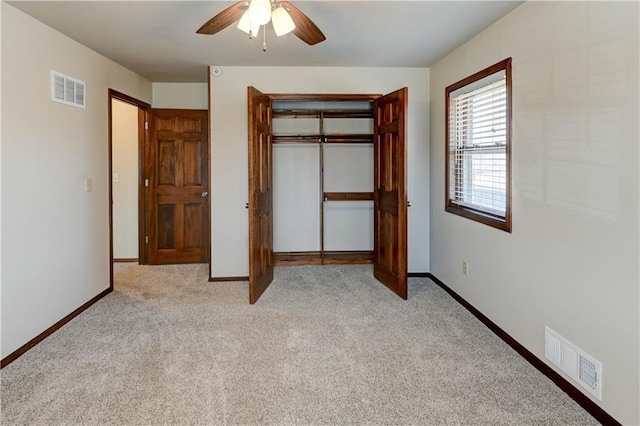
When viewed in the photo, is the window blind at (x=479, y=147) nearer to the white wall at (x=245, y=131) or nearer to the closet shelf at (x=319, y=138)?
the white wall at (x=245, y=131)

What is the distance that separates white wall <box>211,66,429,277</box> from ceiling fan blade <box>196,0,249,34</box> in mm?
1873

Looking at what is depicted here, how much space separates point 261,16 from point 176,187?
11.6ft

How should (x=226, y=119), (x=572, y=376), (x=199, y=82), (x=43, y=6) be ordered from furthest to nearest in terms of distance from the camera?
(x=199, y=82) → (x=226, y=119) → (x=43, y=6) → (x=572, y=376)

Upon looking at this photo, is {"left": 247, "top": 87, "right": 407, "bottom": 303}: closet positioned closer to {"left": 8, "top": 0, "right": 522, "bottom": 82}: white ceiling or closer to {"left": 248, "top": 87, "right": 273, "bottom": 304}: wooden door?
{"left": 248, "top": 87, "right": 273, "bottom": 304}: wooden door

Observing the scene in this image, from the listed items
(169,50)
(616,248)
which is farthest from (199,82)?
(616,248)

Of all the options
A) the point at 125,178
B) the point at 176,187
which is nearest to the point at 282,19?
the point at 176,187

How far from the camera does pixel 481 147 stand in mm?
3500

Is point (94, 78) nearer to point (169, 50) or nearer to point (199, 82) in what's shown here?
point (169, 50)

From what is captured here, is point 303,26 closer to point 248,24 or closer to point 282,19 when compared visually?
point 282,19

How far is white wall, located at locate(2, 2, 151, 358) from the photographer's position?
109 inches

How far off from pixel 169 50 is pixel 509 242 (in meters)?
3.29

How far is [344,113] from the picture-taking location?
17.3ft

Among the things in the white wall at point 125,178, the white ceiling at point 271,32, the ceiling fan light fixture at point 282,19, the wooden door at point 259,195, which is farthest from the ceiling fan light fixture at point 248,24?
the white wall at point 125,178

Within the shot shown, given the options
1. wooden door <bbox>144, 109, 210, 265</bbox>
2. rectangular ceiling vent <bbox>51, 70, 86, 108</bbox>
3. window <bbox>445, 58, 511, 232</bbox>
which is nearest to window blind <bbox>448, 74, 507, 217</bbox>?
window <bbox>445, 58, 511, 232</bbox>
